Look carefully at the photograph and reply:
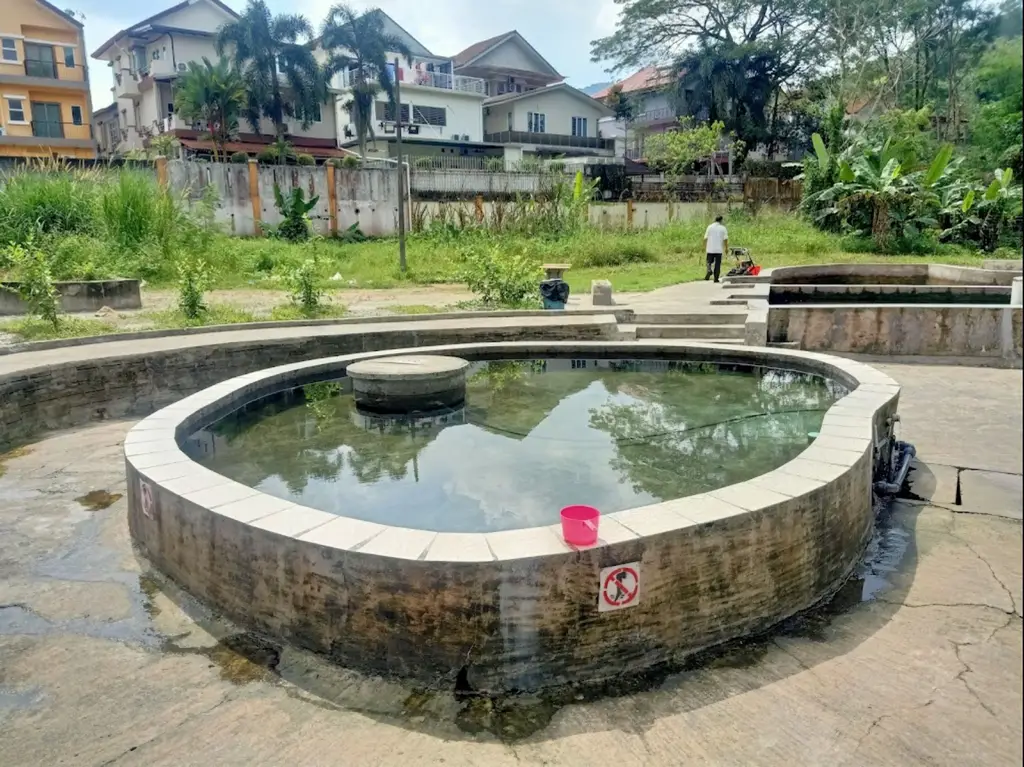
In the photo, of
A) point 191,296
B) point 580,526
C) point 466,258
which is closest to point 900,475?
point 580,526

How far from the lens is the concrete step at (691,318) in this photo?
10.8 metres

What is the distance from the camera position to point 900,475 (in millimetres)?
5363

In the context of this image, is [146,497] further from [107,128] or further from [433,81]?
[107,128]

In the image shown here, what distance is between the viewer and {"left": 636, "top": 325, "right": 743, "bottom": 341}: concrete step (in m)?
10.5

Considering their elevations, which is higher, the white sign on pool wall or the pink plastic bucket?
the pink plastic bucket

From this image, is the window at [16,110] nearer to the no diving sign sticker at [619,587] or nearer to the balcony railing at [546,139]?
the balcony railing at [546,139]

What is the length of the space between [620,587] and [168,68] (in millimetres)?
36919

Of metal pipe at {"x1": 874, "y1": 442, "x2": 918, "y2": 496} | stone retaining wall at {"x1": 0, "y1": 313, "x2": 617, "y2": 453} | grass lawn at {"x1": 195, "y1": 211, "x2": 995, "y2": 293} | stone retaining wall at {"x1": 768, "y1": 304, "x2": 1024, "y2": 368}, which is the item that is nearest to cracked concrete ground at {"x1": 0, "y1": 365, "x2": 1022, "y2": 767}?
metal pipe at {"x1": 874, "y1": 442, "x2": 918, "y2": 496}

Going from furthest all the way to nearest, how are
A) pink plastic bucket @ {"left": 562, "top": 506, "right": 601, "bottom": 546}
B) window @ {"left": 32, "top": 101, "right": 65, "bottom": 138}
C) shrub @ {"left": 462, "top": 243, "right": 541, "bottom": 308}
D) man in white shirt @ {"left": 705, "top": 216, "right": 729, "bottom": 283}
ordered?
window @ {"left": 32, "top": 101, "right": 65, "bottom": 138} < man in white shirt @ {"left": 705, "top": 216, "right": 729, "bottom": 283} < shrub @ {"left": 462, "top": 243, "right": 541, "bottom": 308} < pink plastic bucket @ {"left": 562, "top": 506, "right": 601, "bottom": 546}

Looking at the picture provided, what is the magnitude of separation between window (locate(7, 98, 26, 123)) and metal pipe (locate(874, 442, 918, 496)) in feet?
115

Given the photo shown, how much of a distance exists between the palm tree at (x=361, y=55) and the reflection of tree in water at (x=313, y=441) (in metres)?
29.2

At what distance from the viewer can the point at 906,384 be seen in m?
8.64

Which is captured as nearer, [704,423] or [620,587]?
[620,587]

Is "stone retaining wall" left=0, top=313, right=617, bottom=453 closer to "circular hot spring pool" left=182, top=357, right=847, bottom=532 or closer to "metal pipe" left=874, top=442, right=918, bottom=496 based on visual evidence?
"circular hot spring pool" left=182, top=357, right=847, bottom=532
